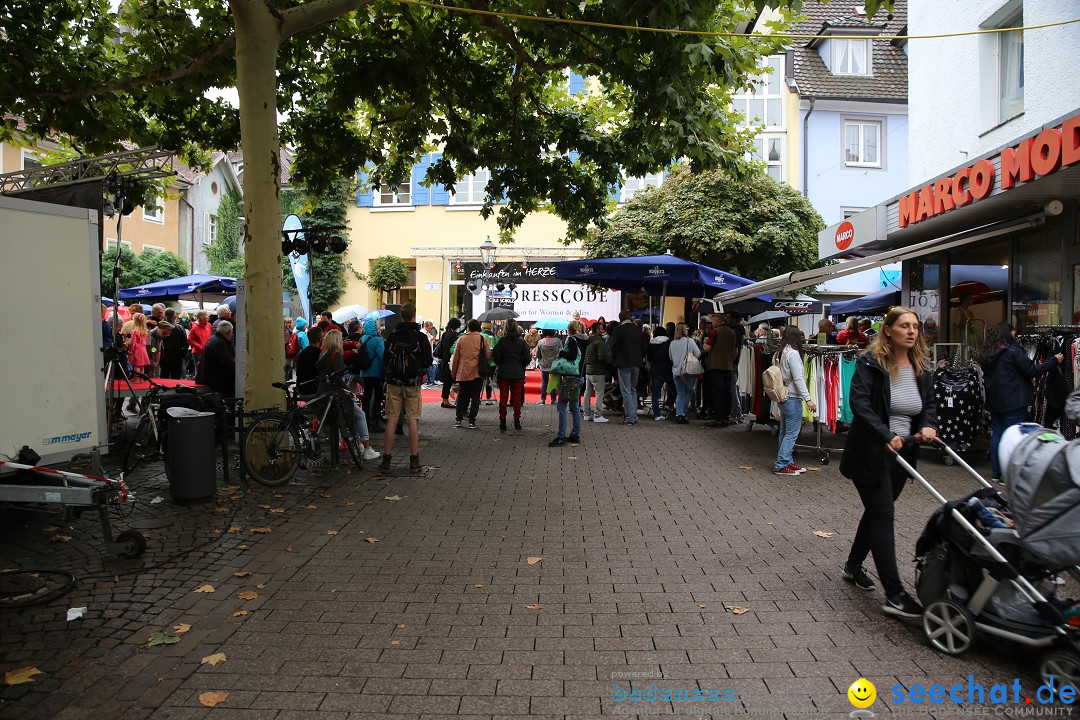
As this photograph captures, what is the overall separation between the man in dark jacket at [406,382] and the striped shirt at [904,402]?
5499 mm

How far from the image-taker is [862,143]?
99.8 ft

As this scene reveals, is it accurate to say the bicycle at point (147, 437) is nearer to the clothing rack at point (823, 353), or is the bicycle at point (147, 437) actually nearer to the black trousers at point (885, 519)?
the black trousers at point (885, 519)

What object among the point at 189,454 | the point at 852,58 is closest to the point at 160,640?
the point at 189,454

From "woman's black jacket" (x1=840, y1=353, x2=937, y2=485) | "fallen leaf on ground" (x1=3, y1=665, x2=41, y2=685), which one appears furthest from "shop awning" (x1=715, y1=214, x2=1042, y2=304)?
"fallen leaf on ground" (x1=3, y1=665, x2=41, y2=685)

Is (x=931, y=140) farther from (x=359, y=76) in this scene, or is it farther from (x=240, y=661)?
(x=240, y=661)

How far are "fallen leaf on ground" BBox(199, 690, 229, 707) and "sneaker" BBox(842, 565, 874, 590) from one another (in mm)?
3836

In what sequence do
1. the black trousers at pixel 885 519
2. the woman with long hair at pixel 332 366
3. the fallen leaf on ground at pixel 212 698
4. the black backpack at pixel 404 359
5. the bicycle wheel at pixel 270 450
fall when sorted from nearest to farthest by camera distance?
the fallen leaf on ground at pixel 212 698 < the black trousers at pixel 885 519 < the bicycle wheel at pixel 270 450 < the black backpack at pixel 404 359 < the woman with long hair at pixel 332 366

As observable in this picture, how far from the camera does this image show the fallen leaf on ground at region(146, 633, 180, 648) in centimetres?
Answer: 429

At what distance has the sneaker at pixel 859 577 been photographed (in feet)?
16.9

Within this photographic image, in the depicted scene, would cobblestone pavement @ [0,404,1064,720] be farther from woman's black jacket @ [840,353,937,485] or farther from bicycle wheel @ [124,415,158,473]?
woman's black jacket @ [840,353,937,485]

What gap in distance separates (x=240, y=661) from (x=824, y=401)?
811cm

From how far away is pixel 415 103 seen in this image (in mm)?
11906

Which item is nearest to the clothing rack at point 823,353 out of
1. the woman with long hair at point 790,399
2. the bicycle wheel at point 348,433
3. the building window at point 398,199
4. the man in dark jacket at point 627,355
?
the woman with long hair at point 790,399

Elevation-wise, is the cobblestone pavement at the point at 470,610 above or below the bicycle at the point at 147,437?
below
